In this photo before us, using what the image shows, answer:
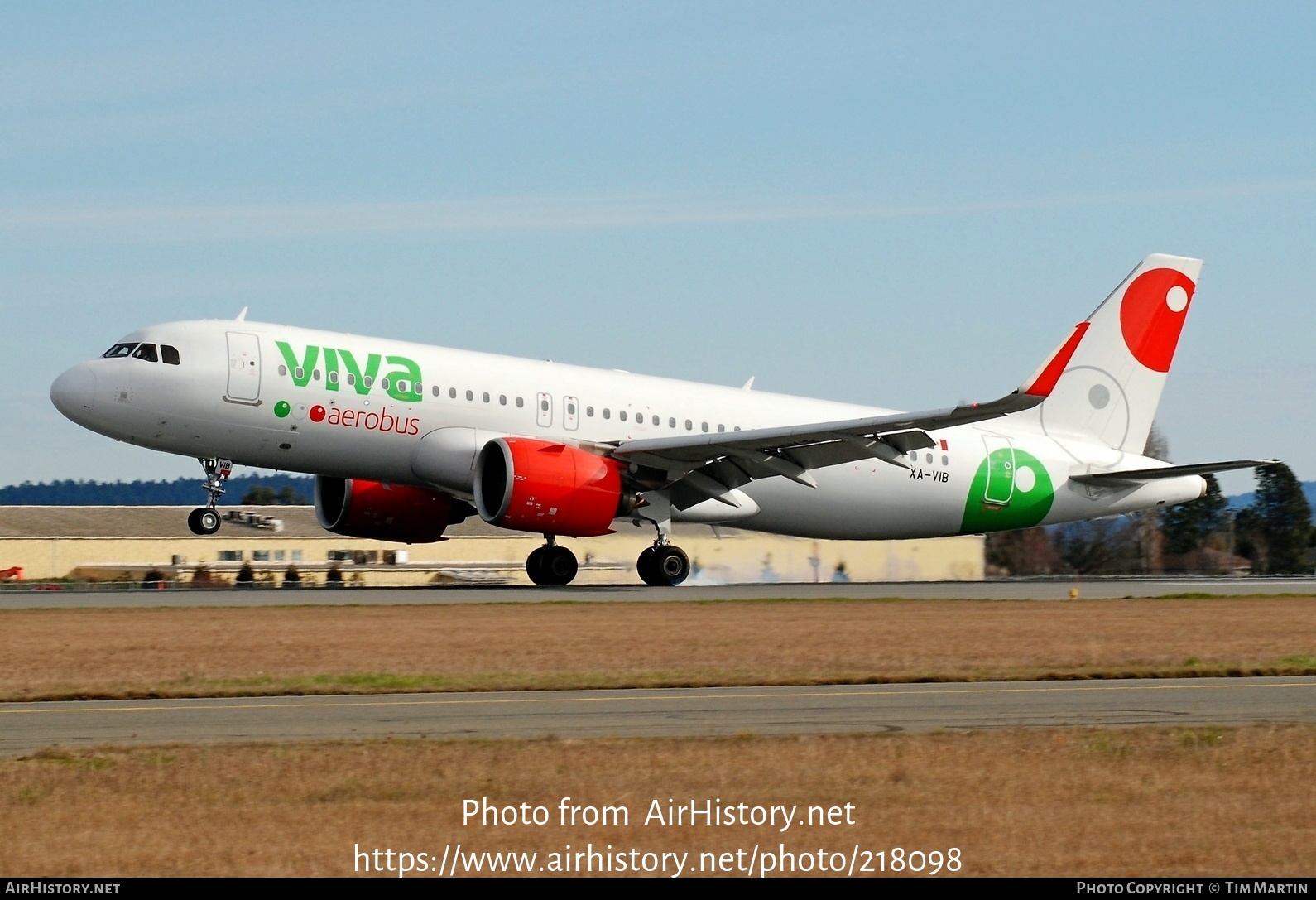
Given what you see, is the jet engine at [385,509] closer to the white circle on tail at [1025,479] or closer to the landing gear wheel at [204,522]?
the landing gear wheel at [204,522]

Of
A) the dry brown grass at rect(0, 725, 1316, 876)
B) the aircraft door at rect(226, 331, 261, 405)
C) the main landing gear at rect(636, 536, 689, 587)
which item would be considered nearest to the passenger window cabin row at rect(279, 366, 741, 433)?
the aircraft door at rect(226, 331, 261, 405)

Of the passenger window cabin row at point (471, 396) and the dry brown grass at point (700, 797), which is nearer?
the dry brown grass at point (700, 797)

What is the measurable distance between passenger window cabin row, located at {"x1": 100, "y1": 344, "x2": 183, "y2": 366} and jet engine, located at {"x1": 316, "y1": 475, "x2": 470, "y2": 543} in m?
5.37

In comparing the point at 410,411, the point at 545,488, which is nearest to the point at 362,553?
the point at 410,411

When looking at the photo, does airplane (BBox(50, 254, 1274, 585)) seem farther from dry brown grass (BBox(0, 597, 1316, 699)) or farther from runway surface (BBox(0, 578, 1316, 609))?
dry brown grass (BBox(0, 597, 1316, 699))

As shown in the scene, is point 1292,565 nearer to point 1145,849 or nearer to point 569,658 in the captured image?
point 569,658

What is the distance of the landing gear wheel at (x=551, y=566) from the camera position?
36.2 metres

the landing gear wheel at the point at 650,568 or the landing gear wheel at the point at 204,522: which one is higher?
the landing gear wheel at the point at 204,522

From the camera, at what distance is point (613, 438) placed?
35562 millimetres

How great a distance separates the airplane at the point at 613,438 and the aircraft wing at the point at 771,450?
54 millimetres

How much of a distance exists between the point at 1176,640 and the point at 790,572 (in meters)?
21.4

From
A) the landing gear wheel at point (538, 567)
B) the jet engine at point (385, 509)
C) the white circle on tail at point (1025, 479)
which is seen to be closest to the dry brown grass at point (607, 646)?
the landing gear wheel at point (538, 567)

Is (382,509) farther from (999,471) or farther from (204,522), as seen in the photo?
(999,471)

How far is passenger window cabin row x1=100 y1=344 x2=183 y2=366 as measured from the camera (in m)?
31.9
